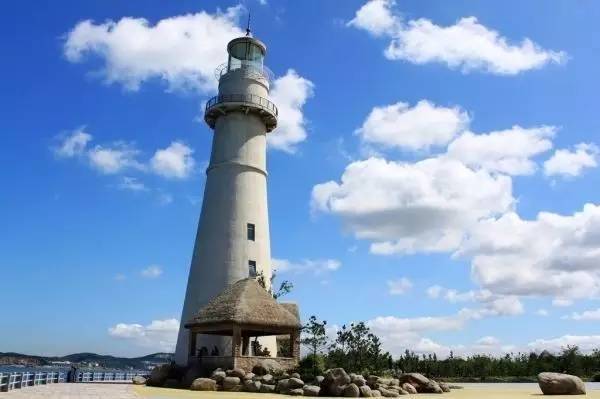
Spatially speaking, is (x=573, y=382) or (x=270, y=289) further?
(x=270, y=289)

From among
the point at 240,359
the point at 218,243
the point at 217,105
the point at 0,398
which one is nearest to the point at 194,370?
the point at 240,359

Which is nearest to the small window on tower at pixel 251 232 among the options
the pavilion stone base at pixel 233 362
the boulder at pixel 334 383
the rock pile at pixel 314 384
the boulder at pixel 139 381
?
the pavilion stone base at pixel 233 362

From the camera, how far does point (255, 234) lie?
119 ft

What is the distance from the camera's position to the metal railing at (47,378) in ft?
70.0

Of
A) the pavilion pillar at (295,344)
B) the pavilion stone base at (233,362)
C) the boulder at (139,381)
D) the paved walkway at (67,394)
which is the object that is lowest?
the paved walkway at (67,394)

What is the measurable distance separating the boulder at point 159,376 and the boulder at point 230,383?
5429mm

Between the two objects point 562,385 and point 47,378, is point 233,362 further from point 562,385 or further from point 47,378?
point 562,385

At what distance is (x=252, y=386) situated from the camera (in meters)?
25.0

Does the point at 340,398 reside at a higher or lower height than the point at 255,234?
lower

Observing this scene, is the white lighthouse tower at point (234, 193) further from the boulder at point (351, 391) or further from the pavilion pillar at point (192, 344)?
the boulder at point (351, 391)

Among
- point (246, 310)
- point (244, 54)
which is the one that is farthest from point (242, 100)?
point (246, 310)

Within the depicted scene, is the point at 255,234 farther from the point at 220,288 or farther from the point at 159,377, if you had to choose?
the point at 159,377

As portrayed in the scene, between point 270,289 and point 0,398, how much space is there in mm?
20649

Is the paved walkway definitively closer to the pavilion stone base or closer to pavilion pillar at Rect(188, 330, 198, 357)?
the pavilion stone base
